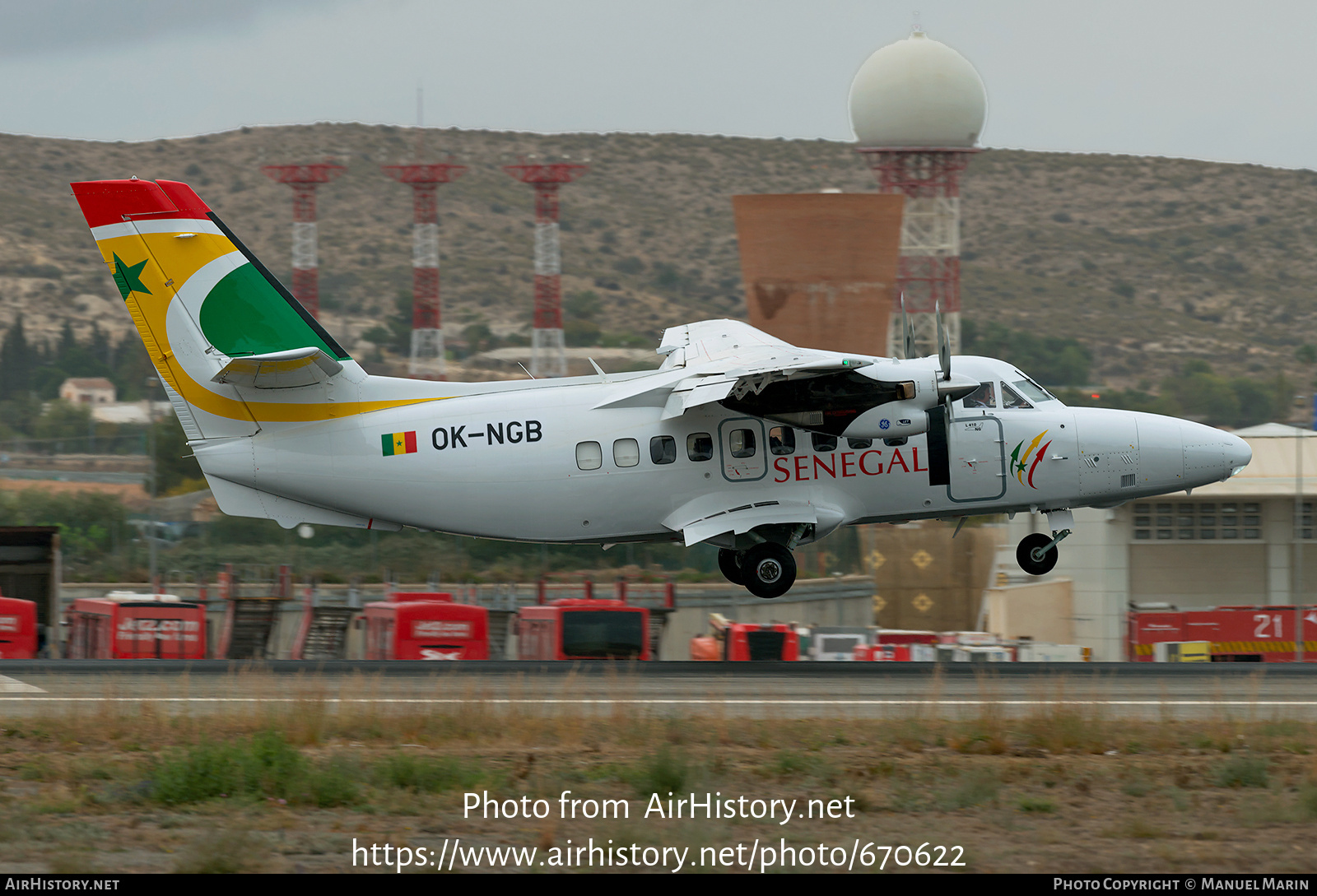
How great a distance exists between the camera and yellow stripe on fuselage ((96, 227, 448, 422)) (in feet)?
73.6

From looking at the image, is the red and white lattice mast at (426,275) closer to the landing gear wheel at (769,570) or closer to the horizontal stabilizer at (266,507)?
the horizontal stabilizer at (266,507)

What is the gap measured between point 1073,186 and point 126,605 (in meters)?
166

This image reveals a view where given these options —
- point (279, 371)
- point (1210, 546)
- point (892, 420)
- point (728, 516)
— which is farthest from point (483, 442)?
point (1210, 546)

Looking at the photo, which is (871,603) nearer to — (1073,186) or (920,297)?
(920,297)

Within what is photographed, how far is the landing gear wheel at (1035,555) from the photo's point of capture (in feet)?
77.5

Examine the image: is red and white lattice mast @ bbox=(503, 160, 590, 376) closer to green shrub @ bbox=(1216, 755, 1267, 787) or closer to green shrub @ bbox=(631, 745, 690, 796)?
green shrub @ bbox=(631, 745, 690, 796)

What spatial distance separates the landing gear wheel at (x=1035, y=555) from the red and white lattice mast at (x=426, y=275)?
62.3 m

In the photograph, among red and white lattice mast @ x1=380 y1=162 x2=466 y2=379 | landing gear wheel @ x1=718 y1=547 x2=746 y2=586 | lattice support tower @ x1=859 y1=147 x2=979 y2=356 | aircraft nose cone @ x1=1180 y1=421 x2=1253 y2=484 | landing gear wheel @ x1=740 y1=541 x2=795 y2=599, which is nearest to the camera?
landing gear wheel @ x1=740 y1=541 x2=795 y2=599

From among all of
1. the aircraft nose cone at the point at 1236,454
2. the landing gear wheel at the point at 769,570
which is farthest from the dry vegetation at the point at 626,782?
the aircraft nose cone at the point at 1236,454

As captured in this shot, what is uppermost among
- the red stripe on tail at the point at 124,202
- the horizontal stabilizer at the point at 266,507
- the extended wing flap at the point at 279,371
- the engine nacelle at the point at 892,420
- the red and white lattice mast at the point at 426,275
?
the red and white lattice mast at the point at 426,275

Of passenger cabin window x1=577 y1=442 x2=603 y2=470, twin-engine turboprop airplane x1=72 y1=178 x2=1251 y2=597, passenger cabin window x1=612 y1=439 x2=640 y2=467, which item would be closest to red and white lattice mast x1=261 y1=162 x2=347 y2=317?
twin-engine turboprop airplane x1=72 y1=178 x2=1251 y2=597

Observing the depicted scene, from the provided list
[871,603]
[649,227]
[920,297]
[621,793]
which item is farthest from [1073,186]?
[621,793]

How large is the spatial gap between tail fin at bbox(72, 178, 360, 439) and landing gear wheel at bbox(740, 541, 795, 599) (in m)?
7.58

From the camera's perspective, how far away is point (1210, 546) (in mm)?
40125
